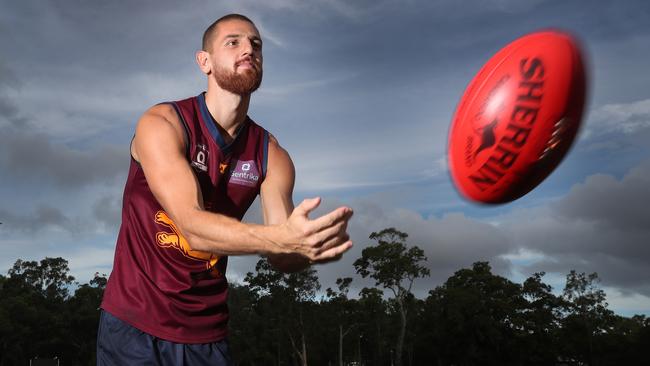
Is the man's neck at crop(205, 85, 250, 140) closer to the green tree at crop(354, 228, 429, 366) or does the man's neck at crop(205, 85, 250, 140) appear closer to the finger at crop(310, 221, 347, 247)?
the finger at crop(310, 221, 347, 247)

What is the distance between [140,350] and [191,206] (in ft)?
3.72

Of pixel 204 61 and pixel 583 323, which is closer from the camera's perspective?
pixel 204 61

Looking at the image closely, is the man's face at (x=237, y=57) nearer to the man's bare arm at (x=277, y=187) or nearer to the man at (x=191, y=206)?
the man at (x=191, y=206)

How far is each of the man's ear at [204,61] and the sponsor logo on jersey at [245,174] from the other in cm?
73

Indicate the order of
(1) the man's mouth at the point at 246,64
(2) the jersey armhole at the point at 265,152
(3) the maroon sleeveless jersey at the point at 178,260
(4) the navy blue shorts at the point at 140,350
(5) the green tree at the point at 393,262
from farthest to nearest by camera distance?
(5) the green tree at the point at 393,262, (2) the jersey armhole at the point at 265,152, (1) the man's mouth at the point at 246,64, (3) the maroon sleeveless jersey at the point at 178,260, (4) the navy blue shorts at the point at 140,350

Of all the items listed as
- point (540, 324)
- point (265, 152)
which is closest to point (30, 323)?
point (540, 324)

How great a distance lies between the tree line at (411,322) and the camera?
5847 centimetres

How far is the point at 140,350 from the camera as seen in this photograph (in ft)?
13.5

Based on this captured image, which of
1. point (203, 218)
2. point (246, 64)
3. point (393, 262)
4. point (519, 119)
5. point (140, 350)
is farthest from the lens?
point (393, 262)

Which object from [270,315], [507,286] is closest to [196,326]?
[270,315]

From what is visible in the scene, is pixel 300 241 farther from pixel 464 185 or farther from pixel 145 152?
pixel 464 185

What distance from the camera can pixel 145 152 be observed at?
4082mm

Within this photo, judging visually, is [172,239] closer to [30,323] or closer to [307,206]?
[307,206]

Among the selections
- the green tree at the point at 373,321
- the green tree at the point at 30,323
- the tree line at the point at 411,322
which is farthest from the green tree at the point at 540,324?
the green tree at the point at 30,323
